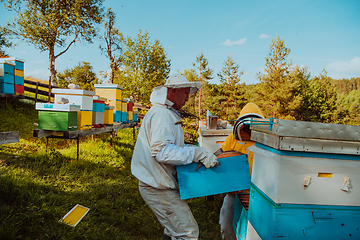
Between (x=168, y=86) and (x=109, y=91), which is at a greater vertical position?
(x=109, y=91)

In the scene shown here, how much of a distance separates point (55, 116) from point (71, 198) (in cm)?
158

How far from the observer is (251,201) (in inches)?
65.3

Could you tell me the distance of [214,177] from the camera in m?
1.63

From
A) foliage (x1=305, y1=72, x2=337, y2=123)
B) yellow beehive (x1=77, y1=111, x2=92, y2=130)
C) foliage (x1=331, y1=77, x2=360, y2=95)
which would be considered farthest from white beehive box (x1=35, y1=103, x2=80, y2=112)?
foliage (x1=331, y1=77, x2=360, y2=95)

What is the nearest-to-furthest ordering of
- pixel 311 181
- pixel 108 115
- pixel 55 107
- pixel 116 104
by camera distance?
pixel 311 181
pixel 55 107
pixel 108 115
pixel 116 104

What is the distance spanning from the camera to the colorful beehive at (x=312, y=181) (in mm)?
1243

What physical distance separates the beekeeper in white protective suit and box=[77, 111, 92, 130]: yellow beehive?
2867 millimetres

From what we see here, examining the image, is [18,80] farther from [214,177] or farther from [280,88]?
[280,88]

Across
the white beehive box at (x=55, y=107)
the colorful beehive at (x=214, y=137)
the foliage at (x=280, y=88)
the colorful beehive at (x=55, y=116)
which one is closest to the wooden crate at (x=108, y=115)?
the colorful beehive at (x=55, y=116)

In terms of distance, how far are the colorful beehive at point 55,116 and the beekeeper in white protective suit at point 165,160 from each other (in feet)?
8.32

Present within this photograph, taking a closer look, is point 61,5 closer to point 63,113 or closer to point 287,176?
point 63,113

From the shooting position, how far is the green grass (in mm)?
2275

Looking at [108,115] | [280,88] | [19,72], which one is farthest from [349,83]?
[19,72]

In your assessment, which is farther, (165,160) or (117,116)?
(117,116)
